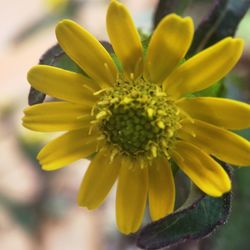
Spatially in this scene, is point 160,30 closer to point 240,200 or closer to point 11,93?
point 240,200

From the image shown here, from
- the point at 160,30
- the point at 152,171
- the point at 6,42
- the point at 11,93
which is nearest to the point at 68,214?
the point at 11,93

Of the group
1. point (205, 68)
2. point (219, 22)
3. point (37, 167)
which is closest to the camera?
point (205, 68)

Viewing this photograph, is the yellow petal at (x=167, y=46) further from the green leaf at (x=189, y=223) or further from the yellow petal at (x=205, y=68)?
the green leaf at (x=189, y=223)

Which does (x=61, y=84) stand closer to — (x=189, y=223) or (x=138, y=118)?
(x=138, y=118)

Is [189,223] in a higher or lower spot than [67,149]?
lower

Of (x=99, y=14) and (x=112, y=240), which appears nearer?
(x=112, y=240)

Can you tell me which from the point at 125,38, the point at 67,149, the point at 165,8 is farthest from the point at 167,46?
the point at 165,8
